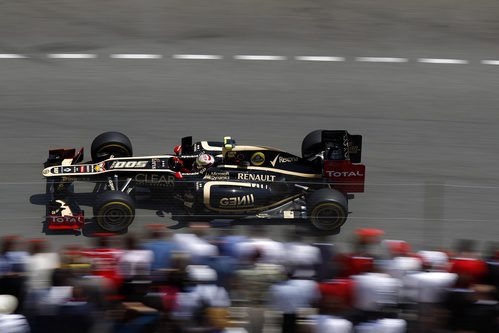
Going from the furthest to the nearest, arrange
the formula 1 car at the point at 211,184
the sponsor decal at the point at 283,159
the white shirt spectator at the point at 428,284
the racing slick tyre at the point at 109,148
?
the racing slick tyre at the point at 109,148 → the sponsor decal at the point at 283,159 → the formula 1 car at the point at 211,184 → the white shirt spectator at the point at 428,284

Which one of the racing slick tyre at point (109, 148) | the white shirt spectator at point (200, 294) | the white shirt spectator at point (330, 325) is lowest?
the white shirt spectator at point (330, 325)

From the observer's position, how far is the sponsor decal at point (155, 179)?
13945 millimetres

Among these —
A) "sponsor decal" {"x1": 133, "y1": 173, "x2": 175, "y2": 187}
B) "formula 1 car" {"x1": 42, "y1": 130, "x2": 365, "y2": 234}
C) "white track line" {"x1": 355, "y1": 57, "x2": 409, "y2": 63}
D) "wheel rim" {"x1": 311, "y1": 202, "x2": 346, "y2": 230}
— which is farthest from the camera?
"white track line" {"x1": 355, "y1": 57, "x2": 409, "y2": 63}

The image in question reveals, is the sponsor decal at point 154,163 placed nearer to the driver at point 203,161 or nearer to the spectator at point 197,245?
the driver at point 203,161

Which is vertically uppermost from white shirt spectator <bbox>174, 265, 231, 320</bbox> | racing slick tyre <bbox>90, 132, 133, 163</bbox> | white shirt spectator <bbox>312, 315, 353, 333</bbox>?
racing slick tyre <bbox>90, 132, 133, 163</bbox>

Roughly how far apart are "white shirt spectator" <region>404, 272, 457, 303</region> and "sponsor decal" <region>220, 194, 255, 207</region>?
4.40 m

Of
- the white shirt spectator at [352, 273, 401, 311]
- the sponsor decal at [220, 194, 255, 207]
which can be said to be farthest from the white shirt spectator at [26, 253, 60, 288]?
the sponsor decal at [220, 194, 255, 207]

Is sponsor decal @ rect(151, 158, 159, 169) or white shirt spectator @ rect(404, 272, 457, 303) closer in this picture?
white shirt spectator @ rect(404, 272, 457, 303)

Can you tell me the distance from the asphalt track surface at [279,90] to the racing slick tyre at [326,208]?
Result: 7.3 inches

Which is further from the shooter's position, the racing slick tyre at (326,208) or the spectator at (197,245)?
the racing slick tyre at (326,208)

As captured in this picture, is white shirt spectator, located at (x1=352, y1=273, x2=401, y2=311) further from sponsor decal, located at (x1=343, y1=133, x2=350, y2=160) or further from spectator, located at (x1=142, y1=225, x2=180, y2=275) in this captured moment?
sponsor decal, located at (x1=343, y1=133, x2=350, y2=160)

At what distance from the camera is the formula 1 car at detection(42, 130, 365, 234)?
13023 mm

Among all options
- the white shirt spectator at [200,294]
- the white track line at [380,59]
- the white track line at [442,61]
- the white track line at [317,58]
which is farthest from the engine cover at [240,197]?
the white track line at [442,61]

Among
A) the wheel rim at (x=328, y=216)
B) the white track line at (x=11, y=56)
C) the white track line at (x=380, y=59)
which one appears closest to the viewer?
the wheel rim at (x=328, y=216)
